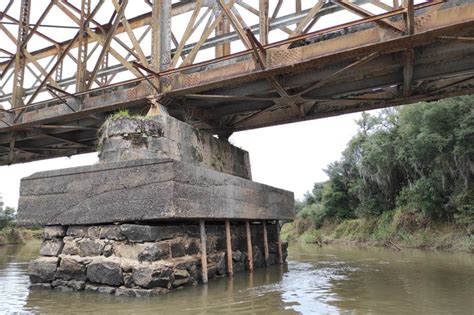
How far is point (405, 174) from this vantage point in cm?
3144

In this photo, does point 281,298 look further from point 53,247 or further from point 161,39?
point 161,39

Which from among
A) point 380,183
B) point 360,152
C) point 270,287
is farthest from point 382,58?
point 360,152

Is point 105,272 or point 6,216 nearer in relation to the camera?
point 105,272

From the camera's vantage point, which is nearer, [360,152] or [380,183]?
[380,183]

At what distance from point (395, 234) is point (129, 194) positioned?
24.0 m

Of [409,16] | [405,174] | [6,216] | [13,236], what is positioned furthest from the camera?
[6,216]

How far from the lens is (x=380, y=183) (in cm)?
3281

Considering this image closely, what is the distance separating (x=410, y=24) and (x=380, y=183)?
27431 mm

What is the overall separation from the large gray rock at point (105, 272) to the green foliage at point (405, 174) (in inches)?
757

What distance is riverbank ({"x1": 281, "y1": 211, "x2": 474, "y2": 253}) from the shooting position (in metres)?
22.7

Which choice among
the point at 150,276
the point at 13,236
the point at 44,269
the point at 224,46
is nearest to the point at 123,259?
the point at 150,276

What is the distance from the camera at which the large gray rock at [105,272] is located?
25.3 ft

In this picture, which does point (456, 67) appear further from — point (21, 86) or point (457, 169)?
point (457, 169)

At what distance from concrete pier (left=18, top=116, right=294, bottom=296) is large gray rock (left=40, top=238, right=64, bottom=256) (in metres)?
0.02
